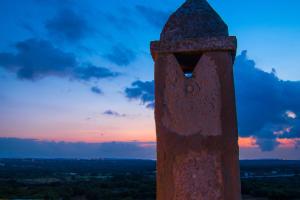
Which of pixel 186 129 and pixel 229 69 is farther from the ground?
pixel 229 69

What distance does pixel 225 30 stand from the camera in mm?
3104

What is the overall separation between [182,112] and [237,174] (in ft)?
1.86

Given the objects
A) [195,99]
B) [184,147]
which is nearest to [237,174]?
[184,147]

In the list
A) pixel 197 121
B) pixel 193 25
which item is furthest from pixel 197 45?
pixel 197 121

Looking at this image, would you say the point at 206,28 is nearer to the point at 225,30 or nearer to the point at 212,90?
the point at 225,30

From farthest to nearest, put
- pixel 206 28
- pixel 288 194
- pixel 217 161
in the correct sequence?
pixel 288 194 → pixel 206 28 → pixel 217 161

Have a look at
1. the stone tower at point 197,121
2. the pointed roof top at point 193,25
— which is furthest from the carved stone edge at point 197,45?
the pointed roof top at point 193,25

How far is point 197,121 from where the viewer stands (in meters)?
2.80

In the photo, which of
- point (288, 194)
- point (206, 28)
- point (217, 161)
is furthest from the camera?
point (288, 194)

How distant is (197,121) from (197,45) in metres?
0.54

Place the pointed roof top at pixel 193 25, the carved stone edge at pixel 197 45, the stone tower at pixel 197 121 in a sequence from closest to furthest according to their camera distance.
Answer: the stone tower at pixel 197 121 < the carved stone edge at pixel 197 45 < the pointed roof top at pixel 193 25

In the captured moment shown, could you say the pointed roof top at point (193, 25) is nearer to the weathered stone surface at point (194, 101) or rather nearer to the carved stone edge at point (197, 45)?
the carved stone edge at point (197, 45)

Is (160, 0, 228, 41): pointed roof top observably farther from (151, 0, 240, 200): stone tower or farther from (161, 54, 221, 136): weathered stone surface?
(161, 54, 221, 136): weathered stone surface

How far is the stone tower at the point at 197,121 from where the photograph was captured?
2734mm
